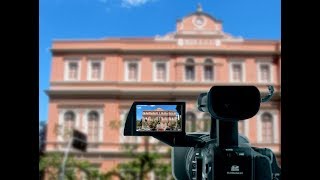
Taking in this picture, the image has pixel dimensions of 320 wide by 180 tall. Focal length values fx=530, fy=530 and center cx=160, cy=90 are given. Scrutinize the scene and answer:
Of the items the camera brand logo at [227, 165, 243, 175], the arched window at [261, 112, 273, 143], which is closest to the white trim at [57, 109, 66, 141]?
the arched window at [261, 112, 273, 143]

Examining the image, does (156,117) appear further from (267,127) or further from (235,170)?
(267,127)

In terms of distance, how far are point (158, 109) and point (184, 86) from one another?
1995 cm

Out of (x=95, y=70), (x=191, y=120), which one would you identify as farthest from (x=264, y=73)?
(x=95, y=70)

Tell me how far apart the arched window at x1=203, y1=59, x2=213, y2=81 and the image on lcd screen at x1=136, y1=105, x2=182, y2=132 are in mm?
19804

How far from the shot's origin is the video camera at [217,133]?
1.21 metres

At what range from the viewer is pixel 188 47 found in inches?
825

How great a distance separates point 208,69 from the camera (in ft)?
69.4

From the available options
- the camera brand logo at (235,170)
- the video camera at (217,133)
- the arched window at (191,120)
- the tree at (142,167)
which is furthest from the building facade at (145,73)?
the camera brand logo at (235,170)

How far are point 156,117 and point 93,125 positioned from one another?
19801 millimetres

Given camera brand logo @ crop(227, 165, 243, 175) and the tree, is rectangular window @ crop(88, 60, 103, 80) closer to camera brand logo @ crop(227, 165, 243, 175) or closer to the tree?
the tree

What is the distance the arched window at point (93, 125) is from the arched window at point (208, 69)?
461 cm

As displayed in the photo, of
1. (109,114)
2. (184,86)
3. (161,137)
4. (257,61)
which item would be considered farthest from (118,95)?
(161,137)

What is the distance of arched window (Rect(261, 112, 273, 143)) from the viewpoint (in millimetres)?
20688
